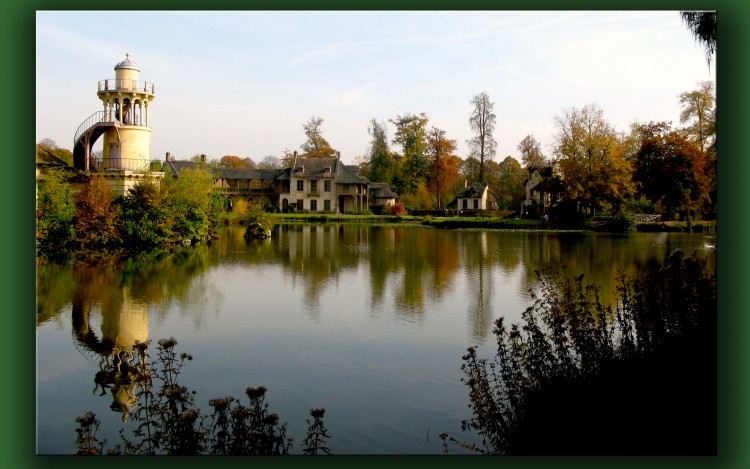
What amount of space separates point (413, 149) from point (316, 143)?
14232mm

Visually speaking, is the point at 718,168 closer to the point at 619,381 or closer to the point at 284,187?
the point at 619,381

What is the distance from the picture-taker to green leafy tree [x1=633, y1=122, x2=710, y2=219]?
30344 millimetres

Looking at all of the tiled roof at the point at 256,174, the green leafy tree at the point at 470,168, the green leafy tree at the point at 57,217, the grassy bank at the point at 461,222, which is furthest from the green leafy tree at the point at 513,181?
the green leafy tree at the point at 57,217

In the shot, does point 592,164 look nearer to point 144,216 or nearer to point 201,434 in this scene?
point 144,216

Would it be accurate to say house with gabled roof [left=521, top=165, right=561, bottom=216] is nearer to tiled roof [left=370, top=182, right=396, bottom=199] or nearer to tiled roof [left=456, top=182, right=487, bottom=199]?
tiled roof [left=456, top=182, right=487, bottom=199]

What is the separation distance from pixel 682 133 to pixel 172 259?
26.5 metres

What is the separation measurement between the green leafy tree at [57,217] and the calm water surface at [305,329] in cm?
121

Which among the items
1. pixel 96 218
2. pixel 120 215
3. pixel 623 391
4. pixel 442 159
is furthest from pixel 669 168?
pixel 623 391

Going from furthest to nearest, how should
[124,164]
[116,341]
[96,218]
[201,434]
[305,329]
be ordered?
[124,164] → [96,218] → [305,329] → [116,341] → [201,434]

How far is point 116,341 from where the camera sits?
8578 mm

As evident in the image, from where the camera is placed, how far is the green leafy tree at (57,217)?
14.5 m

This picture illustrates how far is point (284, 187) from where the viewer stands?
52750 millimetres

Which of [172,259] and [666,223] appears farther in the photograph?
[666,223]
